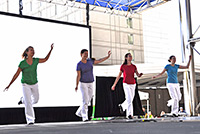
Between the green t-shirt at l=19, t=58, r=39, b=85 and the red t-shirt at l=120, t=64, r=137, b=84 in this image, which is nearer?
the green t-shirt at l=19, t=58, r=39, b=85

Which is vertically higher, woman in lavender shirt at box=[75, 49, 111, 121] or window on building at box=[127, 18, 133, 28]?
window on building at box=[127, 18, 133, 28]

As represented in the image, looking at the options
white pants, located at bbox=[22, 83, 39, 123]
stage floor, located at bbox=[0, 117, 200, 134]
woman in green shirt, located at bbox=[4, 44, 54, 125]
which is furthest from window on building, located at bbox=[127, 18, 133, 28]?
stage floor, located at bbox=[0, 117, 200, 134]

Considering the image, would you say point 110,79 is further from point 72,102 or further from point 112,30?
point 112,30

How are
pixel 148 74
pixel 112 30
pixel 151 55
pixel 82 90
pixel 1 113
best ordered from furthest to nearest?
pixel 151 55 → pixel 112 30 → pixel 148 74 → pixel 1 113 → pixel 82 90

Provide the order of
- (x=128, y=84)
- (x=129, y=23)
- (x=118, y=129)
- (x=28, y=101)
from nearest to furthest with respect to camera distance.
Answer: (x=118, y=129) < (x=28, y=101) < (x=128, y=84) < (x=129, y=23)

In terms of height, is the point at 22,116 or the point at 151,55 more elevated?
the point at 151,55

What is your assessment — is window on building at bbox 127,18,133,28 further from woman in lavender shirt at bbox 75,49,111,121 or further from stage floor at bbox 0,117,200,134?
stage floor at bbox 0,117,200,134

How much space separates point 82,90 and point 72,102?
2591 mm

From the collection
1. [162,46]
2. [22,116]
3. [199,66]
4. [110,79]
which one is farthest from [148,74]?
[162,46]

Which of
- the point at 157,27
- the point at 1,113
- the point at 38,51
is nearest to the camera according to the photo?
the point at 1,113

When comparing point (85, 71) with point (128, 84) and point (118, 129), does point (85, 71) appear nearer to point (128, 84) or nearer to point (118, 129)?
point (128, 84)

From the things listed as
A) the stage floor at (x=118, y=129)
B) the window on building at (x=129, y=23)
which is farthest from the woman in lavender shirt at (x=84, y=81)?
the window on building at (x=129, y=23)

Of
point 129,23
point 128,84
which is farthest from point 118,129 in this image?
point 129,23

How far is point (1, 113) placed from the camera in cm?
754
